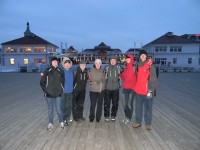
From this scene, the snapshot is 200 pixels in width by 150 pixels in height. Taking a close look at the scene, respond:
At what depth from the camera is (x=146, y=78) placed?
20.7 feet

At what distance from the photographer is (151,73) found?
6273 mm

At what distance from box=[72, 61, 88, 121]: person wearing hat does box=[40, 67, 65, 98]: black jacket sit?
826mm

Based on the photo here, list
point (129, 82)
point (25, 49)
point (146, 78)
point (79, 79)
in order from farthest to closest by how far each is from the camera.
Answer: point (25, 49) < point (79, 79) < point (129, 82) < point (146, 78)

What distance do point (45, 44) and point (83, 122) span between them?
49996 mm

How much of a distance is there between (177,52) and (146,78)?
49.8 m

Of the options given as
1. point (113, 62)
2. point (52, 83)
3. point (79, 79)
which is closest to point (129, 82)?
point (113, 62)

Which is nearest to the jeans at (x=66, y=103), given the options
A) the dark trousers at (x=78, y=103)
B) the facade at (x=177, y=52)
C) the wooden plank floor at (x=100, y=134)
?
the dark trousers at (x=78, y=103)

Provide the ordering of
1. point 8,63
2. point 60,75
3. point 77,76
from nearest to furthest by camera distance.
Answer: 1. point 60,75
2. point 77,76
3. point 8,63

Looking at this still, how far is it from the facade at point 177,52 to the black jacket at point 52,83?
4885 centimetres

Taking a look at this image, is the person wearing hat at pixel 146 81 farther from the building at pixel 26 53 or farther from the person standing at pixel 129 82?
the building at pixel 26 53

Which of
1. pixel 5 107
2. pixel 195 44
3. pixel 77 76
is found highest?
pixel 195 44

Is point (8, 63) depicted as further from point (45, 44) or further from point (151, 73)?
point (151, 73)

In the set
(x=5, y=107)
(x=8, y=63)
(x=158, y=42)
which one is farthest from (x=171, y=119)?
(x=8, y=63)

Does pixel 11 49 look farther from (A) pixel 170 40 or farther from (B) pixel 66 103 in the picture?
(B) pixel 66 103
